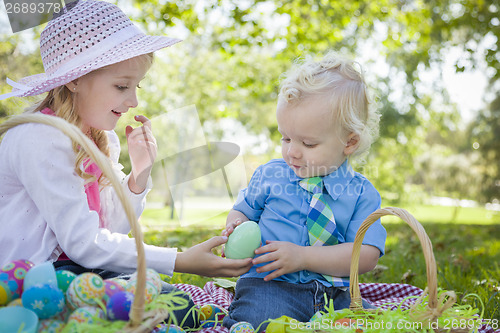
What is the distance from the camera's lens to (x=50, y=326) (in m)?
1.23

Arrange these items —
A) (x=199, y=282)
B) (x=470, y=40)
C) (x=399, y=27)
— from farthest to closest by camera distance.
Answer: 1. (x=399, y=27)
2. (x=470, y=40)
3. (x=199, y=282)

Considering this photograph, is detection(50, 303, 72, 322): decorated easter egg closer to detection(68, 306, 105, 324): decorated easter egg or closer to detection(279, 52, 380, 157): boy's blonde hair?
detection(68, 306, 105, 324): decorated easter egg

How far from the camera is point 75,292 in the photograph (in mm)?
1271

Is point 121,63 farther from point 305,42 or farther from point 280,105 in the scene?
point 305,42

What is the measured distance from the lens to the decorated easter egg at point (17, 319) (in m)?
1.17

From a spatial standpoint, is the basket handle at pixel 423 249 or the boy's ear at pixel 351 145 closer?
the basket handle at pixel 423 249

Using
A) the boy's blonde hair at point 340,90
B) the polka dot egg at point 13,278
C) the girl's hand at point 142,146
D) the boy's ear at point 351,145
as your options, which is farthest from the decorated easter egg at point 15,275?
the boy's ear at point 351,145

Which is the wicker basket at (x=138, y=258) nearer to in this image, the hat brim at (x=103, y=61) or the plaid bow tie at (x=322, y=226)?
the hat brim at (x=103, y=61)

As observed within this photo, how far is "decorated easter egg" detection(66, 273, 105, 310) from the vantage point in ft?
4.16

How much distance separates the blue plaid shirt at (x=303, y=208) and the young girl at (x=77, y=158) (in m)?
0.31

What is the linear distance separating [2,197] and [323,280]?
4.33ft

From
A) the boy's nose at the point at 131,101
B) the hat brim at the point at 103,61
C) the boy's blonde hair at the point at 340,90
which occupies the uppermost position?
the hat brim at the point at 103,61

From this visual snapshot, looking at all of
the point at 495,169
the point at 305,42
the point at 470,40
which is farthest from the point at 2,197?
the point at 495,169

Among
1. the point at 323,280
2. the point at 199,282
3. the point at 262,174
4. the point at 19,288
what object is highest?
the point at 19,288
